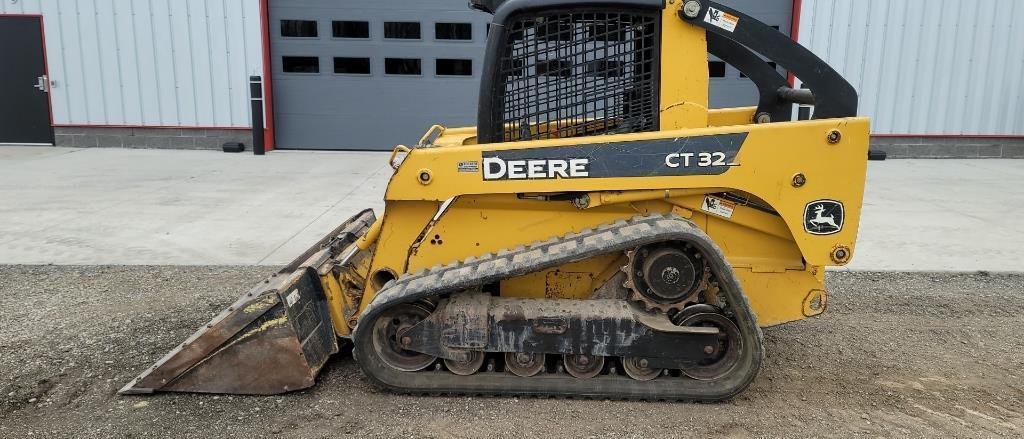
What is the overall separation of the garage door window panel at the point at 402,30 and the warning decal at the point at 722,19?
9420mm

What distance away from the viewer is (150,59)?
41.8 ft

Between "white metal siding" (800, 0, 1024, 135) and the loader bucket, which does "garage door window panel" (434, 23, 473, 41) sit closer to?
"white metal siding" (800, 0, 1024, 135)

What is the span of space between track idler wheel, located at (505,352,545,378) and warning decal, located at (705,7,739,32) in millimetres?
1785

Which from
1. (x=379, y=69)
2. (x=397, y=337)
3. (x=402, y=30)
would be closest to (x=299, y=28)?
(x=379, y=69)

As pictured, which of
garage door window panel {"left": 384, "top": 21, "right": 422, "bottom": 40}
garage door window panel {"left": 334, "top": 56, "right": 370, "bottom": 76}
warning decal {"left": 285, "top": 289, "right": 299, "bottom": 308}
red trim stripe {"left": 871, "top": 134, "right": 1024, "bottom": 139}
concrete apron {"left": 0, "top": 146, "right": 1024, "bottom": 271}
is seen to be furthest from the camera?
red trim stripe {"left": 871, "top": 134, "right": 1024, "bottom": 139}

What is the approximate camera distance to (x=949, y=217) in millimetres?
8234

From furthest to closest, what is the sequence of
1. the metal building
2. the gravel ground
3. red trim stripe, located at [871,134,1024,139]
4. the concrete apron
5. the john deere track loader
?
red trim stripe, located at [871,134,1024,139] → the metal building → the concrete apron → the john deere track loader → the gravel ground

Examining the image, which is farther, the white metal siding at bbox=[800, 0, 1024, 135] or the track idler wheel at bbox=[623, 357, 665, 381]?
the white metal siding at bbox=[800, 0, 1024, 135]

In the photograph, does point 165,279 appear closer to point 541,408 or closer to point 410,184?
point 410,184

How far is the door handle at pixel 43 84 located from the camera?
13.0 metres

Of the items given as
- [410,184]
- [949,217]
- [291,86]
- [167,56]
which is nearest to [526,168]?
[410,184]

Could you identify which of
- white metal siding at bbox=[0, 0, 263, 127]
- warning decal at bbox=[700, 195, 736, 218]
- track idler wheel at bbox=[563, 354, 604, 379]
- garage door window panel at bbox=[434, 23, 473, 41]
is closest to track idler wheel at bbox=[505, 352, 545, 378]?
track idler wheel at bbox=[563, 354, 604, 379]

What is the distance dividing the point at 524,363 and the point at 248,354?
4.36 feet

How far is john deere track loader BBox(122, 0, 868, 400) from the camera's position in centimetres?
352
